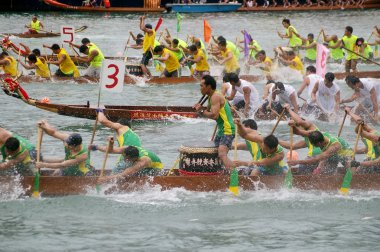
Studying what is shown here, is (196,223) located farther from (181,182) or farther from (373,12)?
(373,12)

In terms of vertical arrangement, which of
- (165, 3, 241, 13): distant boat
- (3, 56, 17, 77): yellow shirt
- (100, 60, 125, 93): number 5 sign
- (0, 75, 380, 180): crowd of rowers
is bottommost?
(165, 3, 241, 13): distant boat

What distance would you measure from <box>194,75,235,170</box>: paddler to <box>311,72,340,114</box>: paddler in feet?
18.4

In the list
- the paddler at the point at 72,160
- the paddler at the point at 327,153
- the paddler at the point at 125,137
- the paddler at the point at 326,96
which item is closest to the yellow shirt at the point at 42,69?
the paddler at the point at 326,96

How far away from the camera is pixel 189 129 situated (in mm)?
19328

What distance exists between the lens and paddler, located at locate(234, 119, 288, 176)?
523 inches

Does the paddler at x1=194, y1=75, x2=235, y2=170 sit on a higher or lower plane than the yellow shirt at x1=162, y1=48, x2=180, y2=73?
higher

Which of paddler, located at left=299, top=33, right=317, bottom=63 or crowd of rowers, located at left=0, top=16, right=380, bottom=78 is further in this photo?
paddler, located at left=299, top=33, right=317, bottom=63

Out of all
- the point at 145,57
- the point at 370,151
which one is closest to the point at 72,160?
the point at 370,151

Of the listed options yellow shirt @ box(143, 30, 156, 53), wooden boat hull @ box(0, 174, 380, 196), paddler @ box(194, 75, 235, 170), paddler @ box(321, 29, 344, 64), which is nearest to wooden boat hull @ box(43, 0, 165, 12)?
paddler @ box(321, 29, 344, 64)

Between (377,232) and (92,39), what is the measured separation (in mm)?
27388

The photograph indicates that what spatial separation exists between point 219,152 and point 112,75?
2999 mm

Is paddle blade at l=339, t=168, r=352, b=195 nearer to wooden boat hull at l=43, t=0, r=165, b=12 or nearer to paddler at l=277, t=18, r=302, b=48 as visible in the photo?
paddler at l=277, t=18, r=302, b=48

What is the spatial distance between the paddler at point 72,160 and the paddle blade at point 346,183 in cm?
376

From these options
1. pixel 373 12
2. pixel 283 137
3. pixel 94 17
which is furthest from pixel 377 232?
pixel 373 12
